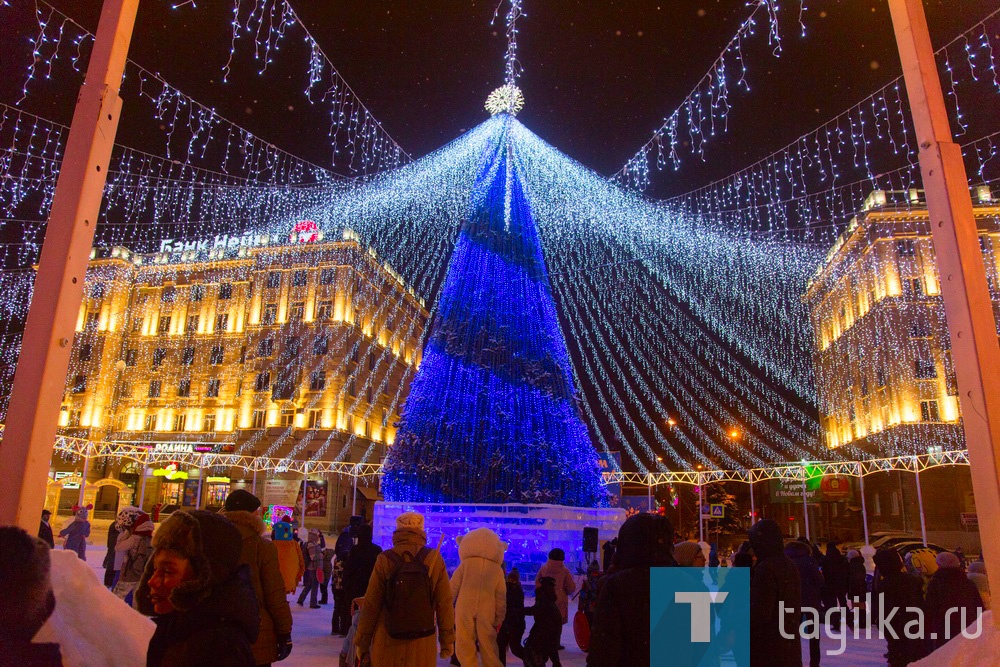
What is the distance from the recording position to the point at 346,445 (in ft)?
116

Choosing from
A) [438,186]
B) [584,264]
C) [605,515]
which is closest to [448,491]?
[605,515]

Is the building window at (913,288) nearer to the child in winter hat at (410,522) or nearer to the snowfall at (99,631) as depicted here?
the snowfall at (99,631)

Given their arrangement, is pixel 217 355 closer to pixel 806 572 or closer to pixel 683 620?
pixel 806 572

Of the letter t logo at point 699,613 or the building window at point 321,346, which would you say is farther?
the building window at point 321,346

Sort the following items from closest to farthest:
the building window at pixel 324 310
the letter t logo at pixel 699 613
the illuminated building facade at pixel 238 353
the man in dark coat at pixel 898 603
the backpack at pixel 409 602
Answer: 1. the letter t logo at pixel 699 613
2. the backpack at pixel 409 602
3. the man in dark coat at pixel 898 603
4. the illuminated building facade at pixel 238 353
5. the building window at pixel 324 310

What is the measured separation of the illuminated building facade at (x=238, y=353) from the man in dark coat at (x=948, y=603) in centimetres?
3222

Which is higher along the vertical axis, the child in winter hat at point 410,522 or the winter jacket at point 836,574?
the child in winter hat at point 410,522

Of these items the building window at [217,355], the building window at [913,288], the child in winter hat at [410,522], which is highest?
the building window at [913,288]

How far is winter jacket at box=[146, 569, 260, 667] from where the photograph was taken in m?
1.91

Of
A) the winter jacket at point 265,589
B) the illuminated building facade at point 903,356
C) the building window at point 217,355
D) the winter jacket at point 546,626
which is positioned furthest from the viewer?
the building window at point 217,355

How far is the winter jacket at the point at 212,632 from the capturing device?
1.91m

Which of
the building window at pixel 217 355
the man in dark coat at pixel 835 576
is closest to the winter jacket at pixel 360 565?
the man in dark coat at pixel 835 576

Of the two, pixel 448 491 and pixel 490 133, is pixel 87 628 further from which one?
pixel 490 133

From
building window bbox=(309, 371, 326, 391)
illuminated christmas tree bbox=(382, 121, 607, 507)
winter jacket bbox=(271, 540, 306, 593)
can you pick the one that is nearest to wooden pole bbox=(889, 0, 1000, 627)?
winter jacket bbox=(271, 540, 306, 593)
